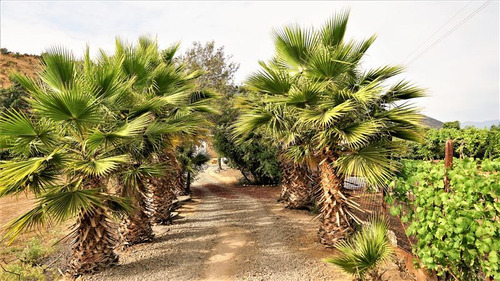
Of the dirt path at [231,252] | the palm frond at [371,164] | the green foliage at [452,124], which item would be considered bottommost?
the dirt path at [231,252]

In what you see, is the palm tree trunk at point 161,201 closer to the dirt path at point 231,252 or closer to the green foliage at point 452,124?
the dirt path at point 231,252

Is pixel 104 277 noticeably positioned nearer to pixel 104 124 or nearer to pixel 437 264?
pixel 104 124

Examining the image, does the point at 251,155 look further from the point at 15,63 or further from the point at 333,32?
the point at 15,63

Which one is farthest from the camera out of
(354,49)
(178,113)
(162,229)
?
(162,229)

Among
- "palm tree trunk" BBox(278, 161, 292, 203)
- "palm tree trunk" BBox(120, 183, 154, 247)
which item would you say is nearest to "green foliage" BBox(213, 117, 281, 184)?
"palm tree trunk" BBox(278, 161, 292, 203)

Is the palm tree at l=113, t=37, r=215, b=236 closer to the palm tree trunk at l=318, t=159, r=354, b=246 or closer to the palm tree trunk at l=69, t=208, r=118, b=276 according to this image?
the palm tree trunk at l=69, t=208, r=118, b=276

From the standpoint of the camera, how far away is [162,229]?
8031 mm

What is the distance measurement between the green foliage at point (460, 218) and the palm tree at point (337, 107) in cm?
91

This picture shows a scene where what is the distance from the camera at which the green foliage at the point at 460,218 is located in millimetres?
2982

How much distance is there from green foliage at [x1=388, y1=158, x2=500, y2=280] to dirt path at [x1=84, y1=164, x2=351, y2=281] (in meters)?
1.74

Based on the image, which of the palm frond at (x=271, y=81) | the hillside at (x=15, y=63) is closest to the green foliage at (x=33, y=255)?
the palm frond at (x=271, y=81)

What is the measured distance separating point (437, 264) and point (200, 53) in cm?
1939

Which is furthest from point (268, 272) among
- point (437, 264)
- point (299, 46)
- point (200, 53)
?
point (200, 53)

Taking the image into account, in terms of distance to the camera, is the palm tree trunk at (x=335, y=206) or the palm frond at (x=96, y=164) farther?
the palm tree trunk at (x=335, y=206)
